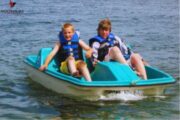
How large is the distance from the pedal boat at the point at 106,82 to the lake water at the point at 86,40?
5.7 inches

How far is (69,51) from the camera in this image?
27.2 ft

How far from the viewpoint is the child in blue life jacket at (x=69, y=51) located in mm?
7895

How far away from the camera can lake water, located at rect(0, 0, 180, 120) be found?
7098 millimetres

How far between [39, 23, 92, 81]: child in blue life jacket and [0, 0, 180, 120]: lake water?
1.66 ft

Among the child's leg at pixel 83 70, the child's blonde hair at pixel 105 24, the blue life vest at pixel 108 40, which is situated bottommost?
the child's leg at pixel 83 70

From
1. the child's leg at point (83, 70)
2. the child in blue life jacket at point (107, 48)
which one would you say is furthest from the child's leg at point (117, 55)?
the child's leg at point (83, 70)

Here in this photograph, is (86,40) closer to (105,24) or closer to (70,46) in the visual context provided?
(70,46)

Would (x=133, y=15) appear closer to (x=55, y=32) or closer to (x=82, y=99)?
(x=55, y=32)

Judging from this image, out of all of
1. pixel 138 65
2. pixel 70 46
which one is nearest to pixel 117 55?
pixel 138 65

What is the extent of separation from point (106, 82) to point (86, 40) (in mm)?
6910

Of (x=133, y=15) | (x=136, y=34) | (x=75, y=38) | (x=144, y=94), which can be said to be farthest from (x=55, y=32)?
(x=144, y=94)

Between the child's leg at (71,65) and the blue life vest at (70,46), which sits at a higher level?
the blue life vest at (70,46)

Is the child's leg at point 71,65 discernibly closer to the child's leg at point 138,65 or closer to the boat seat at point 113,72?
the boat seat at point 113,72

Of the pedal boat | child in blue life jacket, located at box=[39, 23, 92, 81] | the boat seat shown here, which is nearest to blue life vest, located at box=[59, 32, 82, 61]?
child in blue life jacket, located at box=[39, 23, 92, 81]
